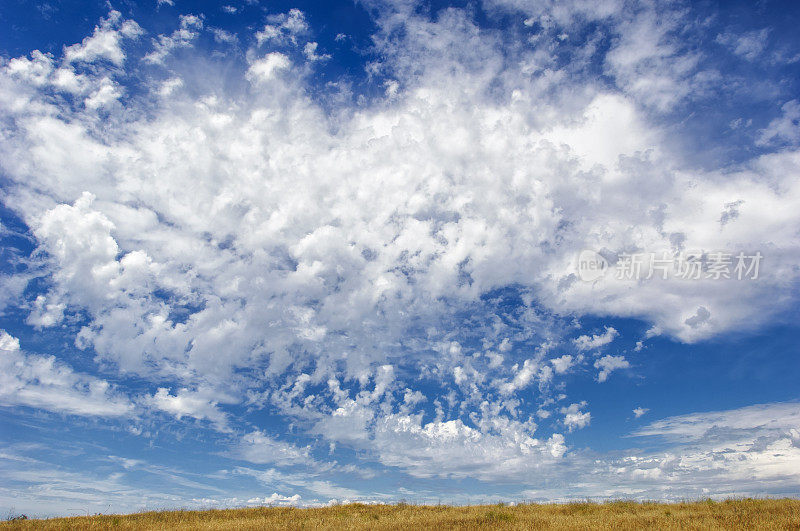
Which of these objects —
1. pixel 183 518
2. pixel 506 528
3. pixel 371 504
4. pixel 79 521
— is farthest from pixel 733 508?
pixel 79 521

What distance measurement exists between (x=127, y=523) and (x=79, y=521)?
3.07 m

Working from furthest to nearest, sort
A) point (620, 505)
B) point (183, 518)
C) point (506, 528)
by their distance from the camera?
point (620, 505) < point (183, 518) < point (506, 528)

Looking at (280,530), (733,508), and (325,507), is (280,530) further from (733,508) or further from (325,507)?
(733,508)

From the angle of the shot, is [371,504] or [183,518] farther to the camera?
[371,504]

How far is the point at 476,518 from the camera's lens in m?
23.5

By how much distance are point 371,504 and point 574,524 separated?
1439 centimetres

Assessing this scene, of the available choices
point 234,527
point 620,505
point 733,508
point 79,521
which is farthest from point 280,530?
point 733,508

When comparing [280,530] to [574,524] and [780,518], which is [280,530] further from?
[780,518]

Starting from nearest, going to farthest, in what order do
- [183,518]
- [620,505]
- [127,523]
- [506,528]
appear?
[506,528]
[127,523]
[183,518]
[620,505]

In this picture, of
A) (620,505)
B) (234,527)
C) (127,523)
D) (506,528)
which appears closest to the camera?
(506,528)

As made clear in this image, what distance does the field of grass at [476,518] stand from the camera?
20734 millimetres

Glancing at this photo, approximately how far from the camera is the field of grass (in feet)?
68.0

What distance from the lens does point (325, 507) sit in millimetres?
30719

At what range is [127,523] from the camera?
2408 centimetres
